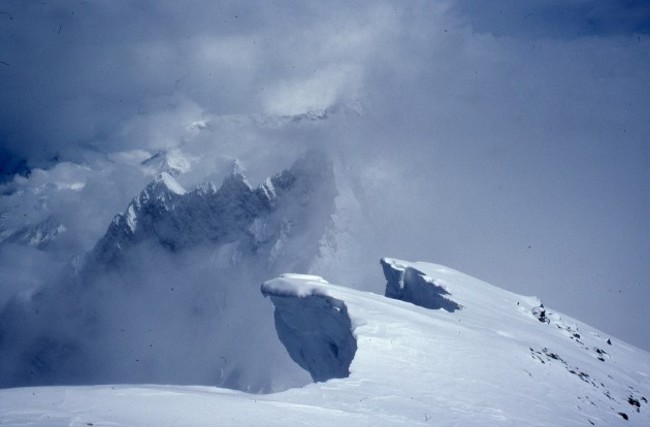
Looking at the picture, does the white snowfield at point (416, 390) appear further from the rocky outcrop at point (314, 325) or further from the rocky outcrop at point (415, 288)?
the rocky outcrop at point (415, 288)

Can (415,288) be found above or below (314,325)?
above

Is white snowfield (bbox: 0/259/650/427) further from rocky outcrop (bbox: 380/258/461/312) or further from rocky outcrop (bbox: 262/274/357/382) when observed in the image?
rocky outcrop (bbox: 380/258/461/312)

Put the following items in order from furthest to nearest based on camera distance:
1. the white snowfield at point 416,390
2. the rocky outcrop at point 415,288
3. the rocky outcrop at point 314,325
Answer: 1. the rocky outcrop at point 415,288
2. the rocky outcrop at point 314,325
3. the white snowfield at point 416,390

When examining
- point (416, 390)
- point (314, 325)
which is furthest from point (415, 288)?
point (416, 390)

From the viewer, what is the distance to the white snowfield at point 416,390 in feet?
20.1

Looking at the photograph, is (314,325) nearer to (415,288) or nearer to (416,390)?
(415,288)

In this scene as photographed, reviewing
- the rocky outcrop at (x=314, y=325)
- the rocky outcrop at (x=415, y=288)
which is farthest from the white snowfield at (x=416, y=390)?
the rocky outcrop at (x=415, y=288)

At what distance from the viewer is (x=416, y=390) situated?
883cm

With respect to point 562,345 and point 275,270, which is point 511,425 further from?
point 275,270

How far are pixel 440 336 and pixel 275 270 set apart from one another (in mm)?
187087

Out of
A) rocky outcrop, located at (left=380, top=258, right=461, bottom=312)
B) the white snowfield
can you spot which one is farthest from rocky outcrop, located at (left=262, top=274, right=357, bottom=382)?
rocky outcrop, located at (left=380, top=258, right=461, bottom=312)

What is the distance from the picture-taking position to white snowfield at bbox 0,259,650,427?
6113 mm

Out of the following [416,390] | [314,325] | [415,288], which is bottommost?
[416,390]

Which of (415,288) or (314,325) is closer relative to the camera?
(314,325)
